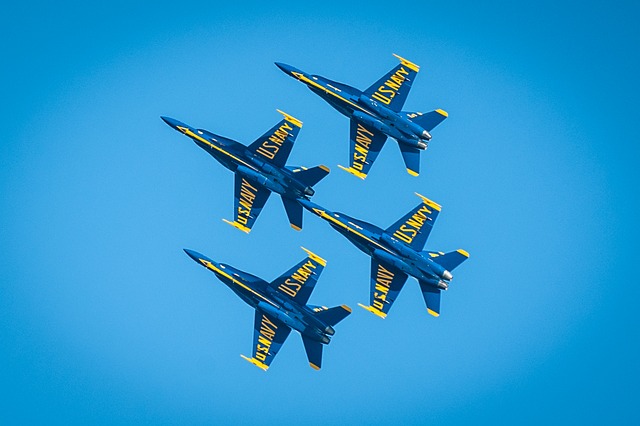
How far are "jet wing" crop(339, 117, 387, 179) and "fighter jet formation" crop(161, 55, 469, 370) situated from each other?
0.05 m

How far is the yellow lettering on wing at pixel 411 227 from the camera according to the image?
6288 cm

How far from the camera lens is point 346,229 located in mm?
62656

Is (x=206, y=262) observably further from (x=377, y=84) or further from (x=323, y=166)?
(x=377, y=84)

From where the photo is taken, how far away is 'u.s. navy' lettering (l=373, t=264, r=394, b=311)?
6344 centimetres

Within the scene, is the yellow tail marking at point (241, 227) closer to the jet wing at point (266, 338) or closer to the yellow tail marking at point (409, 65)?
the jet wing at point (266, 338)

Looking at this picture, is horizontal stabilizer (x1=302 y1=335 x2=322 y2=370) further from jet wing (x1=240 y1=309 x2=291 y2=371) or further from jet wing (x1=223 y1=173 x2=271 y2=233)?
jet wing (x1=223 y1=173 x2=271 y2=233)

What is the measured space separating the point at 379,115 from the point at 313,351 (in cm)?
1186

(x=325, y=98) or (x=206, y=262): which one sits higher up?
(x=325, y=98)

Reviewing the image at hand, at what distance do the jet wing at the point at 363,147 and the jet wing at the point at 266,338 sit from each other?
832 cm

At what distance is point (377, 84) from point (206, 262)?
39.7 feet

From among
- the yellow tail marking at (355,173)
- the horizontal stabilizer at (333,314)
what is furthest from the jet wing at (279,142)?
the horizontal stabilizer at (333,314)

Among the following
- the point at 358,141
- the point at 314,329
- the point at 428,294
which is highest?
the point at 358,141

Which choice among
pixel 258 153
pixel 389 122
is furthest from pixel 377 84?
pixel 258 153

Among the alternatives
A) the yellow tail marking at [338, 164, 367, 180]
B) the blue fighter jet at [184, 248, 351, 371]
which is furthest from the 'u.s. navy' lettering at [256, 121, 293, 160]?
the blue fighter jet at [184, 248, 351, 371]
